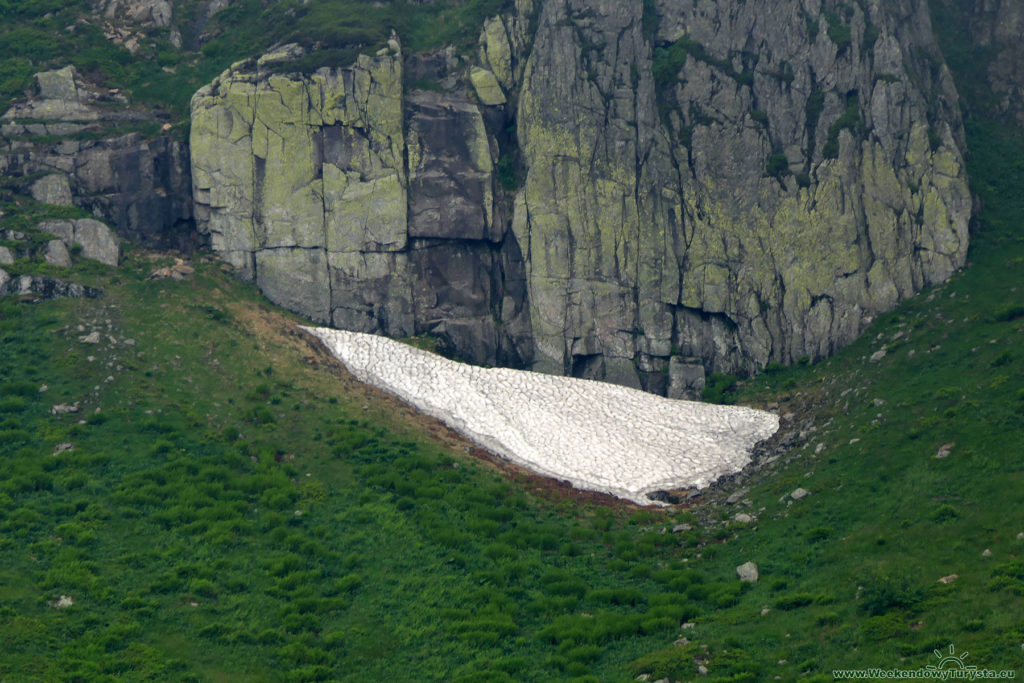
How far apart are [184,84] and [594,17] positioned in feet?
106

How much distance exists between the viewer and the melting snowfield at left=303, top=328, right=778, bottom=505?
56.4 metres

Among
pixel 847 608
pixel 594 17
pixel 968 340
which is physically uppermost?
pixel 594 17

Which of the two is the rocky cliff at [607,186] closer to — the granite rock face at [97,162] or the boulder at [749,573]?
the granite rock face at [97,162]

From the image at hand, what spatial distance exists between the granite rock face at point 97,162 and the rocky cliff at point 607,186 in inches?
93.5

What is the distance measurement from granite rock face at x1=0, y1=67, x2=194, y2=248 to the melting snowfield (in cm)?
1507

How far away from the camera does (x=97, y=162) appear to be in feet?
227

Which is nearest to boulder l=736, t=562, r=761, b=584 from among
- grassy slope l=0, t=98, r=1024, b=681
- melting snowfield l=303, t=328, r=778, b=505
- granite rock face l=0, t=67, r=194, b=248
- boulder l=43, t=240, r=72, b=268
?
grassy slope l=0, t=98, r=1024, b=681

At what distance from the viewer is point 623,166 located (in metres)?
71.8

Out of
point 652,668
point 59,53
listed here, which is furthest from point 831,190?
point 59,53

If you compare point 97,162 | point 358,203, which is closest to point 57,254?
point 97,162

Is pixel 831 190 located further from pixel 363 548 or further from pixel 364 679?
pixel 364 679

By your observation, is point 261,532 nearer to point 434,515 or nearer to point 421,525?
point 421,525

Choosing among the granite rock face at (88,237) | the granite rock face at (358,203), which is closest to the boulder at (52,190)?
the granite rock face at (88,237)

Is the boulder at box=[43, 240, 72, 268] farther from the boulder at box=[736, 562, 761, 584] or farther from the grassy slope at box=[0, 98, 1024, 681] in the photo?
the boulder at box=[736, 562, 761, 584]
